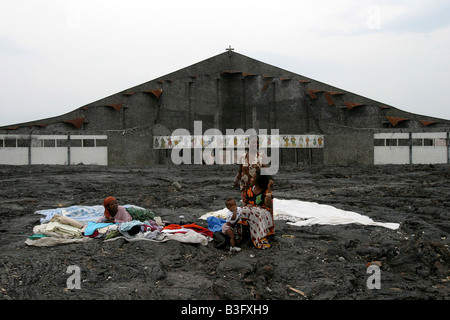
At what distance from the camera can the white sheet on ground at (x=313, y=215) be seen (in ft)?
23.7

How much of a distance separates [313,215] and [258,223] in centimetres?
260

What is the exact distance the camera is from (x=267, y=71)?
34.2 m

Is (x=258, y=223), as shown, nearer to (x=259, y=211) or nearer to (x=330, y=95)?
(x=259, y=211)

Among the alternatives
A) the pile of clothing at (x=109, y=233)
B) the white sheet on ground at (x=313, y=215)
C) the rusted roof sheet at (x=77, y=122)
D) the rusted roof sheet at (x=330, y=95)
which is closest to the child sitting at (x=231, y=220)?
the pile of clothing at (x=109, y=233)

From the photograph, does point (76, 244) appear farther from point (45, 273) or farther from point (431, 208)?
point (431, 208)

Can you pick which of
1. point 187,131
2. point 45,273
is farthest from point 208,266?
point 187,131

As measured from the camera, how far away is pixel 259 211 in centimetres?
582

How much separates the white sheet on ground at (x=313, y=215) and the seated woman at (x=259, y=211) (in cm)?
154

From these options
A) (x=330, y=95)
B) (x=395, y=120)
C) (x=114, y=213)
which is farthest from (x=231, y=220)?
(x=330, y=95)

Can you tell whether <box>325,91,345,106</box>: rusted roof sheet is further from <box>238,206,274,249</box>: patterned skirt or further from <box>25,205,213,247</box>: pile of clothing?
<box>25,205,213,247</box>: pile of clothing

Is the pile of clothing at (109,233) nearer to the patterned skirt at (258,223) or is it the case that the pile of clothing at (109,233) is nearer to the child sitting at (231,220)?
the child sitting at (231,220)

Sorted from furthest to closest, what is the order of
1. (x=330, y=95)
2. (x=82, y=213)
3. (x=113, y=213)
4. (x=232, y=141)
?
(x=330, y=95), (x=232, y=141), (x=82, y=213), (x=113, y=213)

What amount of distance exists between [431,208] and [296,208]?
2.91m

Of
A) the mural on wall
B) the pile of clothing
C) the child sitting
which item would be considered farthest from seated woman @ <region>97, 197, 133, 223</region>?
the mural on wall
